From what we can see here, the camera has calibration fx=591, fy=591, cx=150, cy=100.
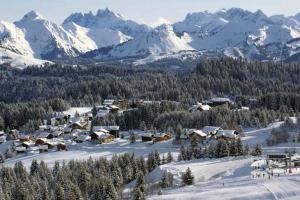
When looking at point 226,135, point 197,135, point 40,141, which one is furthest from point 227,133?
point 40,141

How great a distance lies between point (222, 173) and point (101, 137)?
5480cm

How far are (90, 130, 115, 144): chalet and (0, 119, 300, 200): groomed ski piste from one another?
16.0 ft

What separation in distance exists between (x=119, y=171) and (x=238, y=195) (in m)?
27.4

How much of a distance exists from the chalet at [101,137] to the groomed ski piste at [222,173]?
16.0 feet

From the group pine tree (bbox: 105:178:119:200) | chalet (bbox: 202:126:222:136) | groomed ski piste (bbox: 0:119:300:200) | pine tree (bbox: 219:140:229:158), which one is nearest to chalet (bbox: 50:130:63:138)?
groomed ski piste (bbox: 0:119:300:200)

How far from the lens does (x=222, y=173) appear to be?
3885 inches

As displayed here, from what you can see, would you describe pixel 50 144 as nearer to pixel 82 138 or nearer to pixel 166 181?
pixel 82 138

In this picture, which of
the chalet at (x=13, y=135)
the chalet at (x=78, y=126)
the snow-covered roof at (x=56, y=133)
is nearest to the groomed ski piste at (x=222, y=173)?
the snow-covered roof at (x=56, y=133)

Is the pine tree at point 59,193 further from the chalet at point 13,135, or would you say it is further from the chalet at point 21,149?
the chalet at point 13,135

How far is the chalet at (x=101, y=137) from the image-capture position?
148 meters

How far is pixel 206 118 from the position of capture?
157 metres

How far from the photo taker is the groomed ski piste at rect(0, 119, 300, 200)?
78.5m

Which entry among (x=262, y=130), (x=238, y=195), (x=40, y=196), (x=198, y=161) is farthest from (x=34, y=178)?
(x=262, y=130)

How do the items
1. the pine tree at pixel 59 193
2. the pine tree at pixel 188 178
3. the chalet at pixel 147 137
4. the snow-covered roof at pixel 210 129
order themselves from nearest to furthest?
the pine tree at pixel 59 193 → the pine tree at pixel 188 178 → the snow-covered roof at pixel 210 129 → the chalet at pixel 147 137
